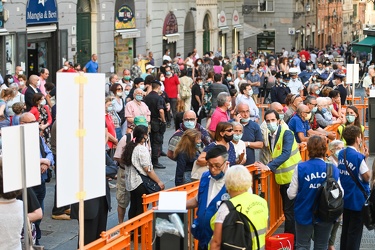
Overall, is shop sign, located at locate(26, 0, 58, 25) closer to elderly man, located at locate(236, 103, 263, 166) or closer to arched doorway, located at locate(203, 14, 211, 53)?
elderly man, located at locate(236, 103, 263, 166)

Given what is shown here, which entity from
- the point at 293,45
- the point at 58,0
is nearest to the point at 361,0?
the point at 293,45

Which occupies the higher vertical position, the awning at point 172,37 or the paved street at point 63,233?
the awning at point 172,37

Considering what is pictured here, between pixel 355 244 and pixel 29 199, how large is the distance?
13.4 ft

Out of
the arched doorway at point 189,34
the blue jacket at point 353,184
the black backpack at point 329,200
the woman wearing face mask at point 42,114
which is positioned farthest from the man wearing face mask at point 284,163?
the arched doorway at point 189,34

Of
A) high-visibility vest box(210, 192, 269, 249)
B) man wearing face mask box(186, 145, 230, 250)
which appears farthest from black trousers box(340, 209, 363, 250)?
high-visibility vest box(210, 192, 269, 249)

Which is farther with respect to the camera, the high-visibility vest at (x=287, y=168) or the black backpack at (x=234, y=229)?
the high-visibility vest at (x=287, y=168)

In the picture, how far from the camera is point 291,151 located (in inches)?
486

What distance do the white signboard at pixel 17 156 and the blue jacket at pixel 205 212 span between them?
1.56m

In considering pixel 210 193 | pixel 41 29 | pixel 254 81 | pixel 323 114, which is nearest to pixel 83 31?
pixel 41 29

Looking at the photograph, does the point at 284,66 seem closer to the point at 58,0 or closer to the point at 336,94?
the point at 58,0

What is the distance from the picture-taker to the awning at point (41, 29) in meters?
28.0

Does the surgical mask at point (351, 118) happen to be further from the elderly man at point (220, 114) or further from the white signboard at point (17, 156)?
the white signboard at point (17, 156)

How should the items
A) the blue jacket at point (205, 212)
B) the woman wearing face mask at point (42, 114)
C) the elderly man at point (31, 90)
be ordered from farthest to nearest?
the elderly man at point (31, 90), the woman wearing face mask at point (42, 114), the blue jacket at point (205, 212)

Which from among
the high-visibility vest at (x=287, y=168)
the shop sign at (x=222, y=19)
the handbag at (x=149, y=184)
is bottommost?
the handbag at (x=149, y=184)
